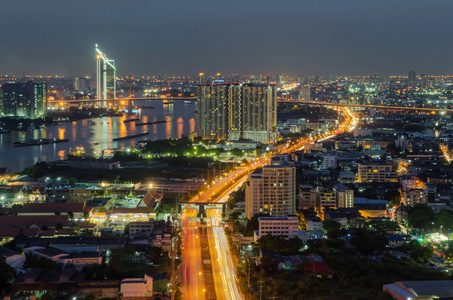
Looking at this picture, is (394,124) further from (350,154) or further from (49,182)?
(49,182)

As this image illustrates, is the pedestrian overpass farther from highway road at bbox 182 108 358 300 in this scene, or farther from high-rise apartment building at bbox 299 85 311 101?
high-rise apartment building at bbox 299 85 311 101

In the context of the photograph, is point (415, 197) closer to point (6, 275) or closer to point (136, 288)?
point (136, 288)

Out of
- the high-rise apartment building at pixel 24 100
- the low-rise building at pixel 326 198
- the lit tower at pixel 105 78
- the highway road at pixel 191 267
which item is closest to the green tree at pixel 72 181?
the highway road at pixel 191 267

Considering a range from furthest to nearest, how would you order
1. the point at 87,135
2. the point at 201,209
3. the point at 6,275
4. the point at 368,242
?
the point at 87,135 → the point at 201,209 → the point at 368,242 → the point at 6,275

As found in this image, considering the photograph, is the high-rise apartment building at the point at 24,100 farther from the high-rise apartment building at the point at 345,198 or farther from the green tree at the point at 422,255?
the green tree at the point at 422,255

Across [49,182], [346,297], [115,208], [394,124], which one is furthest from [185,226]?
[394,124]

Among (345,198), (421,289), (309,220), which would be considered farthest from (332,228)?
(421,289)

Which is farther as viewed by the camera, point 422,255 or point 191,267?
point 422,255
